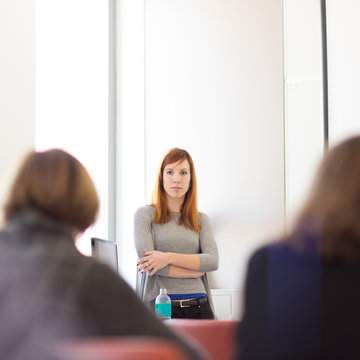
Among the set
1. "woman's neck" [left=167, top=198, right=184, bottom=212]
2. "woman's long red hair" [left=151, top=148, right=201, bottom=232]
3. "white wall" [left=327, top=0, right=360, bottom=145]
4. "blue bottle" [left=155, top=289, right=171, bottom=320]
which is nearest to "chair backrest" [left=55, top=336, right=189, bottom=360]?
"blue bottle" [left=155, top=289, right=171, bottom=320]

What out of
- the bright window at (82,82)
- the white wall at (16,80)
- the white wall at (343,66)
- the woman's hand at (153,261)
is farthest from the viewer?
the bright window at (82,82)

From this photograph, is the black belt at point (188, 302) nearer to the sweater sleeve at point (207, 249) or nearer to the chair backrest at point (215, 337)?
the sweater sleeve at point (207, 249)

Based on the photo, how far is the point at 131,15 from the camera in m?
5.11

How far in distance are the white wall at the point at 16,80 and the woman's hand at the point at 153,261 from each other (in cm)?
85

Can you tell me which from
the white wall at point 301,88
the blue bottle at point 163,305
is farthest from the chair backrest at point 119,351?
the white wall at point 301,88

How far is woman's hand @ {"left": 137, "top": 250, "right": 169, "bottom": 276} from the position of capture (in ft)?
→ 9.60

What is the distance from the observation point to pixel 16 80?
3.28m

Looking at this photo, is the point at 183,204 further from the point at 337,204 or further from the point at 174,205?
the point at 337,204

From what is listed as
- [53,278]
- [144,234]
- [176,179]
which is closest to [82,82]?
[176,179]

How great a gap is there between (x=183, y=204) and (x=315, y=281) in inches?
79.2

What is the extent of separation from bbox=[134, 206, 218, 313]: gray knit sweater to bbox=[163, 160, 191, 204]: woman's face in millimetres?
113

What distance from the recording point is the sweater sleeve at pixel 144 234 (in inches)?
119

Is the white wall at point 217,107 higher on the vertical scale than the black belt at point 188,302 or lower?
higher

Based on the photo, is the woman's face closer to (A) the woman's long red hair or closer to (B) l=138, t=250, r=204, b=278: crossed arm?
(A) the woman's long red hair
